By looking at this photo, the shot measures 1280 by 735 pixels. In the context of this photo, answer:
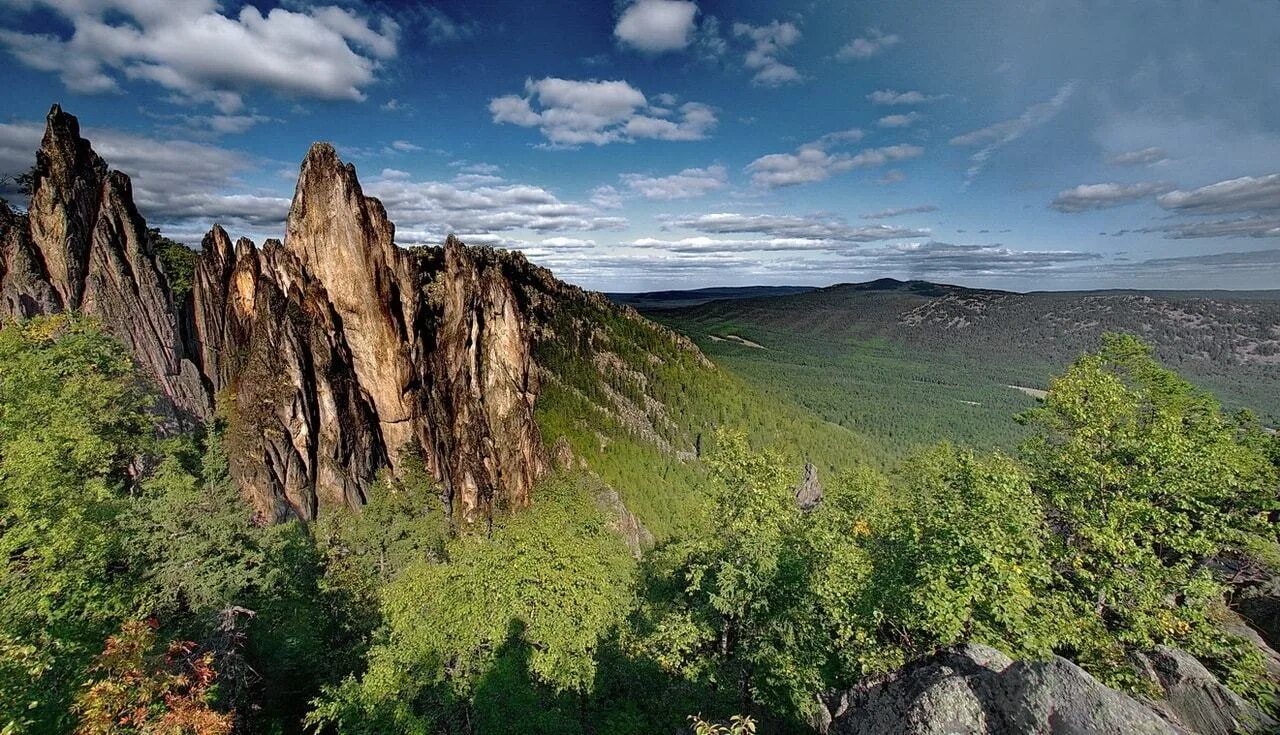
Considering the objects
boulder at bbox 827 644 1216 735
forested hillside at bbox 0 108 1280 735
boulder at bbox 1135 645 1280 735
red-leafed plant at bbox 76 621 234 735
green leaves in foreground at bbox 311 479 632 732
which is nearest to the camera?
boulder at bbox 827 644 1216 735

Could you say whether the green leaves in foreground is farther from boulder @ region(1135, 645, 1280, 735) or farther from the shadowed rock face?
the shadowed rock face

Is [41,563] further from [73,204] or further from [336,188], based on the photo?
[336,188]

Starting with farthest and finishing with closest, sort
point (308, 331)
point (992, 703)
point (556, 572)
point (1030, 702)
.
Answer: point (308, 331)
point (556, 572)
point (992, 703)
point (1030, 702)

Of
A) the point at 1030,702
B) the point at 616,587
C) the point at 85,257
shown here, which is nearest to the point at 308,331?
the point at 85,257

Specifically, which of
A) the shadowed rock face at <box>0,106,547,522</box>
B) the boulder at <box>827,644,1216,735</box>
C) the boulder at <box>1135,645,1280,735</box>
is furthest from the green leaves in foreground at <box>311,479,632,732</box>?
the shadowed rock face at <box>0,106,547,522</box>

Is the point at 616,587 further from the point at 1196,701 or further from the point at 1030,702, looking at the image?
the point at 1196,701

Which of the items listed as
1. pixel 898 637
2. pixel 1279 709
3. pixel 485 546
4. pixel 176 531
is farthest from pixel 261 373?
pixel 1279 709

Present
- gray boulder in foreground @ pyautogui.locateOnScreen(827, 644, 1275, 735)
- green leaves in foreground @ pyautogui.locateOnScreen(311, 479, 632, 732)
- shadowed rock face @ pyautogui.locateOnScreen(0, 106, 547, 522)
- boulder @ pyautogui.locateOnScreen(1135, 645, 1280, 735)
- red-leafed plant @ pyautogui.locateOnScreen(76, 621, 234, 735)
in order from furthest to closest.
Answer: shadowed rock face @ pyautogui.locateOnScreen(0, 106, 547, 522) < green leaves in foreground @ pyautogui.locateOnScreen(311, 479, 632, 732) < red-leafed plant @ pyautogui.locateOnScreen(76, 621, 234, 735) < boulder @ pyautogui.locateOnScreen(1135, 645, 1280, 735) < gray boulder in foreground @ pyautogui.locateOnScreen(827, 644, 1275, 735)
